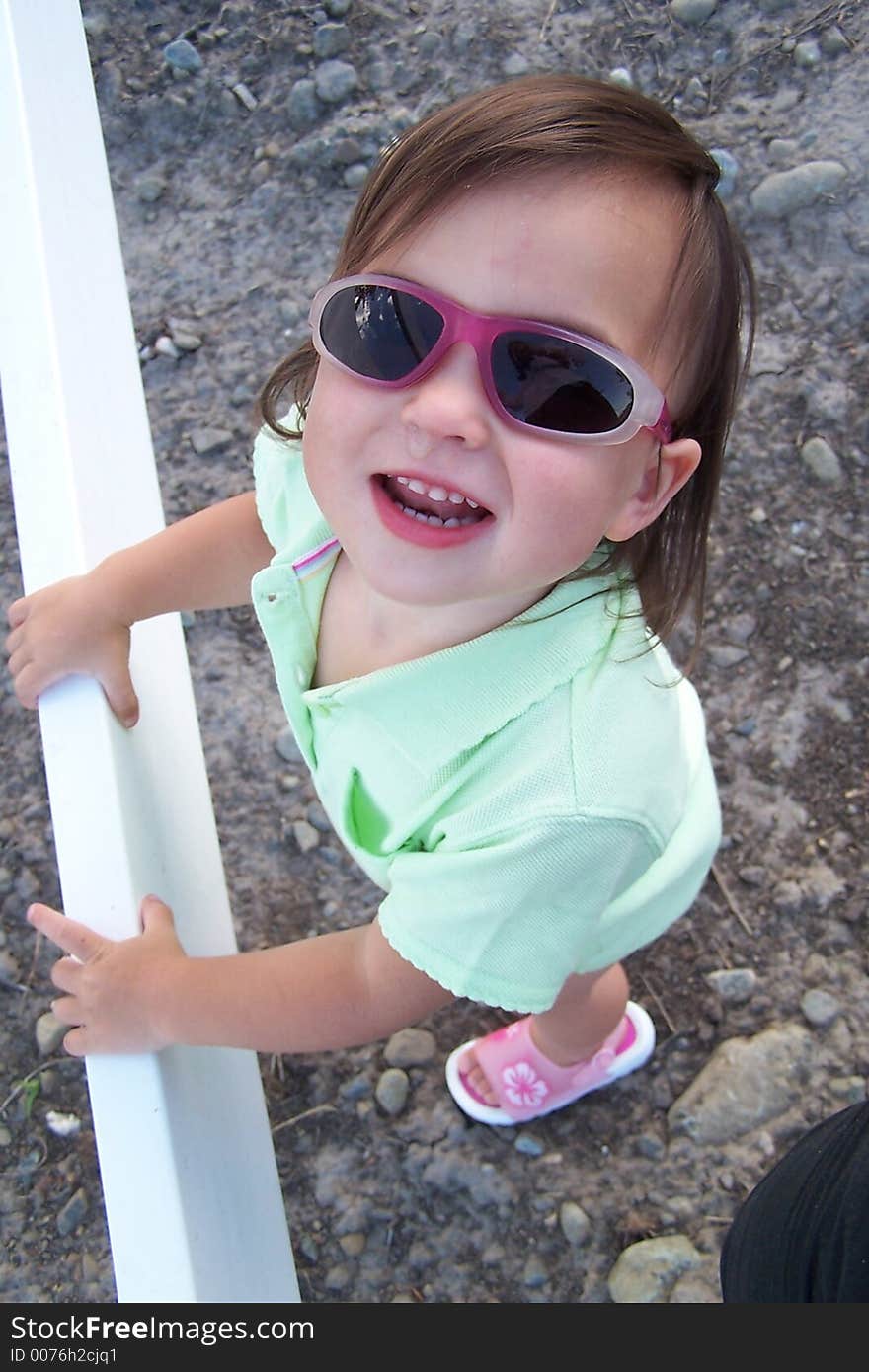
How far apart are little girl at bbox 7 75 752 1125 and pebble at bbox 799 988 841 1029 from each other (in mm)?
443

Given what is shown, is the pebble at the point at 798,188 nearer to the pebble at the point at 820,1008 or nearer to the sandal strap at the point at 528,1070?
the pebble at the point at 820,1008

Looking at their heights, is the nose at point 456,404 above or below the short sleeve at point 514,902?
above

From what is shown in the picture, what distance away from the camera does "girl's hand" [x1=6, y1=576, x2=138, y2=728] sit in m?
1.51

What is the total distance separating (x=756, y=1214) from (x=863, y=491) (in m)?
1.37

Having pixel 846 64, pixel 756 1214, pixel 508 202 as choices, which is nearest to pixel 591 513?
pixel 508 202

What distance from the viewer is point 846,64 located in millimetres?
2447

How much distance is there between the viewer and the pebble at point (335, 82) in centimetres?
248

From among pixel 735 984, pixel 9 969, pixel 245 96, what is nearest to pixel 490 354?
pixel 735 984

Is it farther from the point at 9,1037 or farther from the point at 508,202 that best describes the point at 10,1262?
the point at 508,202

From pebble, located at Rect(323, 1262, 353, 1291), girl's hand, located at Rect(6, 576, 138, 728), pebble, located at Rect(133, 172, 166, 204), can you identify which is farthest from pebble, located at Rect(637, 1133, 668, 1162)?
pebble, located at Rect(133, 172, 166, 204)

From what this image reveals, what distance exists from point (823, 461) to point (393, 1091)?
131 centimetres

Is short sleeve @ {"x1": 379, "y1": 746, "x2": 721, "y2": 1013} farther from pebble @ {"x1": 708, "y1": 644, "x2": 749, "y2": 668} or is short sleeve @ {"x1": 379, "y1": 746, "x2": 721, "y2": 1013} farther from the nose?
pebble @ {"x1": 708, "y1": 644, "x2": 749, "y2": 668}

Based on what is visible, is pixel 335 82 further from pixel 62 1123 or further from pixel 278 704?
pixel 62 1123

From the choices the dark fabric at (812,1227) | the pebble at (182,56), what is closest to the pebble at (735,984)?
the dark fabric at (812,1227)
